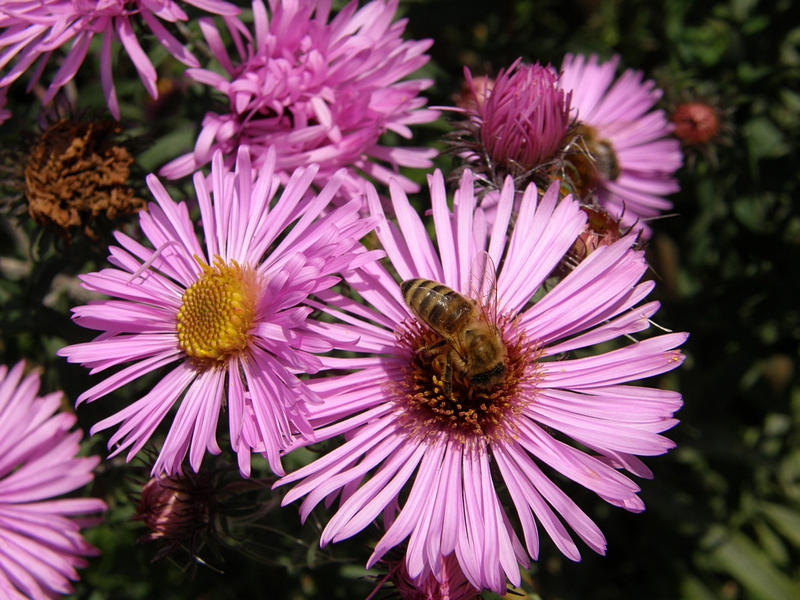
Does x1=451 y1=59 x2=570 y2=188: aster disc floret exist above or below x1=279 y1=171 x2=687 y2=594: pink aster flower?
above

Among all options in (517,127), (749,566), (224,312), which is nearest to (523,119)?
(517,127)

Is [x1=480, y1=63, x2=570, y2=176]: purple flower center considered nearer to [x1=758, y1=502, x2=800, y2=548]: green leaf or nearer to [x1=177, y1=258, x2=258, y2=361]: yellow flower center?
[x1=177, y1=258, x2=258, y2=361]: yellow flower center

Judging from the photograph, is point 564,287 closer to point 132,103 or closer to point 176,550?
point 176,550

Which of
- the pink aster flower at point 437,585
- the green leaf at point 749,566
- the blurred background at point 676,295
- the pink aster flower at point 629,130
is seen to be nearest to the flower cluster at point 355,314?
the pink aster flower at point 437,585

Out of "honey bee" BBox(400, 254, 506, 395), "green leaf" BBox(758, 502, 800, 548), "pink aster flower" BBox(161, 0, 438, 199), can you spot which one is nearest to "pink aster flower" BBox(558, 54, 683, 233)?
"pink aster flower" BBox(161, 0, 438, 199)

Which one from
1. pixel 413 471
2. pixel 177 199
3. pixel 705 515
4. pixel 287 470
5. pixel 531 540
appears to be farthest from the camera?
pixel 705 515

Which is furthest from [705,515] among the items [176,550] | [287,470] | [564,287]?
[176,550]

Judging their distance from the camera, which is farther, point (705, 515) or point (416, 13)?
point (705, 515)
